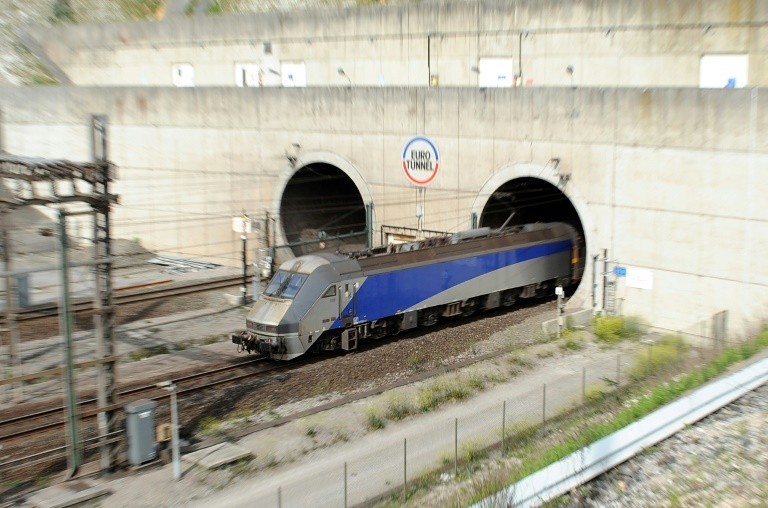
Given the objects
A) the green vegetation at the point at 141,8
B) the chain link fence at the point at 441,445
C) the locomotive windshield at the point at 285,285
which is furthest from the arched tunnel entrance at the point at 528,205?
the green vegetation at the point at 141,8

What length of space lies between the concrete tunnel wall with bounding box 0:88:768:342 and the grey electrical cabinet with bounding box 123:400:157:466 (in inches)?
637

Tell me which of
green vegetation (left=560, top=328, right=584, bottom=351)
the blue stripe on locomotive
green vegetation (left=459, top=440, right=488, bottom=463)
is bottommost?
green vegetation (left=459, top=440, right=488, bottom=463)

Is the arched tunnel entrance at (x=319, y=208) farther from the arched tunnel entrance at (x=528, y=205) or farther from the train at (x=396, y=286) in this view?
the train at (x=396, y=286)

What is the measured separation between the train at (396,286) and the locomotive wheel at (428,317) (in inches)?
1.4

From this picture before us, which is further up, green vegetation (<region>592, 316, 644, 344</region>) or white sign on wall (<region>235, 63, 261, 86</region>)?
white sign on wall (<region>235, 63, 261, 86</region>)

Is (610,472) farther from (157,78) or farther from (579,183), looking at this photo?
(157,78)

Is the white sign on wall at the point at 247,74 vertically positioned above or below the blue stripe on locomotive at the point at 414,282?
above

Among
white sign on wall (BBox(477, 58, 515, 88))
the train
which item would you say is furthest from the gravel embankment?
white sign on wall (BBox(477, 58, 515, 88))

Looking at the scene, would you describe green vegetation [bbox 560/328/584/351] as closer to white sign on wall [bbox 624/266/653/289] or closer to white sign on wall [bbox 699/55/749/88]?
white sign on wall [bbox 624/266/653/289]

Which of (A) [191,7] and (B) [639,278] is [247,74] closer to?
(A) [191,7]

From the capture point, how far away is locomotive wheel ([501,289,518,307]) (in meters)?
28.6

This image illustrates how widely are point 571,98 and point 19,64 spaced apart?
38550mm

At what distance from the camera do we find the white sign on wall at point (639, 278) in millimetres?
26578

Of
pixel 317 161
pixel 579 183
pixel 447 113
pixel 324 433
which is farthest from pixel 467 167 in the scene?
pixel 324 433
